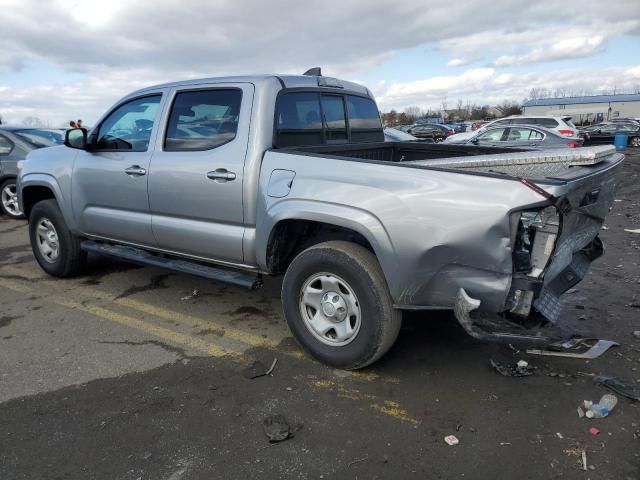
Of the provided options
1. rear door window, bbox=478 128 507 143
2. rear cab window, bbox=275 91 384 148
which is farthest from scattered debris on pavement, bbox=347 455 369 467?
rear door window, bbox=478 128 507 143

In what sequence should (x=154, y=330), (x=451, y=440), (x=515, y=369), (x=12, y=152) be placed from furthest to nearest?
1. (x=12, y=152)
2. (x=154, y=330)
3. (x=515, y=369)
4. (x=451, y=440)

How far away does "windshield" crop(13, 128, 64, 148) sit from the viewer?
30.4ft

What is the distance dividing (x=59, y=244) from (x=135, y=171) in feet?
5.61

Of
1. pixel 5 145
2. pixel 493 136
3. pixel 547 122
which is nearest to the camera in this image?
pixel 5 145

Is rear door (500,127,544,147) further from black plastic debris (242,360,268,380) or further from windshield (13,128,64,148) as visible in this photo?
black plastic debris (242,360,268,380)

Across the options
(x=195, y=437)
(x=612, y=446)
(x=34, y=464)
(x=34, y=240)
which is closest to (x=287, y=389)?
(x=195, y=437)

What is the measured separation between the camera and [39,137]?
9.47m

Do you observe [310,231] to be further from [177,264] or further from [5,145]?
[5,145]

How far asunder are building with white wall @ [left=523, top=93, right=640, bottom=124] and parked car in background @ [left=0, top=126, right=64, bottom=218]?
81.1 m

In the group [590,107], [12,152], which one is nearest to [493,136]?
[12,152]

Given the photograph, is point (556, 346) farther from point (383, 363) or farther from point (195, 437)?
point (195, 437)

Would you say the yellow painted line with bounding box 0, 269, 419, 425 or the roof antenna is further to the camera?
the roof antenna

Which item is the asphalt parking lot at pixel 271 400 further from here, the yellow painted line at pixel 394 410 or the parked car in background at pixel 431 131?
the parked car in background at pixel 431 131

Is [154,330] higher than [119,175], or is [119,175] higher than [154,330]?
[119,175]
